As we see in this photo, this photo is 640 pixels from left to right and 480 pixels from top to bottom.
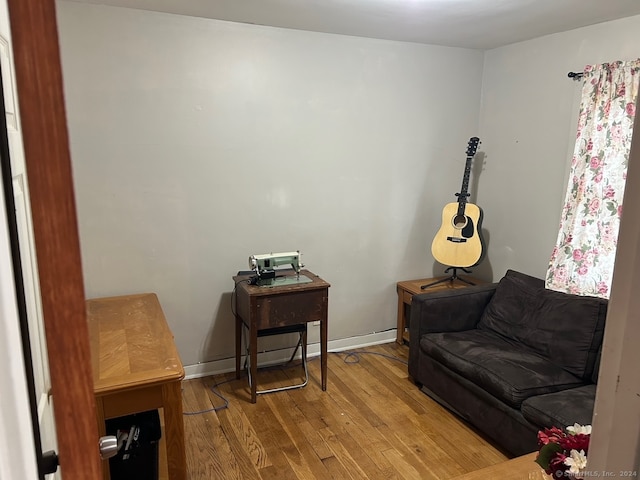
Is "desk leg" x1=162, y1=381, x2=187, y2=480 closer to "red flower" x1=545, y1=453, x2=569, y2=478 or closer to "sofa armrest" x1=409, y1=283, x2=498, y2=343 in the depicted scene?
"red flower" x1=545, y1=453, x2=569, y2=478

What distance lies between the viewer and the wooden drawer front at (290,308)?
2768 mm

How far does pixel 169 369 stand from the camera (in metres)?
1.88

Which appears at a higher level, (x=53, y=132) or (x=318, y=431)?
(x=53, y=132)

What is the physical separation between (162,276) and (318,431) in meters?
1.37

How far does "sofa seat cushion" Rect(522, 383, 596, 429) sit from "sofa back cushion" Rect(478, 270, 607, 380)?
26 centimetres

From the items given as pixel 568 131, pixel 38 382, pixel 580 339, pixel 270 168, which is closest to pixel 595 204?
pixel 568 131

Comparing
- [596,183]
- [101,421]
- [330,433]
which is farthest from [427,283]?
[101,421]

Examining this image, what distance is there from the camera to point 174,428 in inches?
75.3

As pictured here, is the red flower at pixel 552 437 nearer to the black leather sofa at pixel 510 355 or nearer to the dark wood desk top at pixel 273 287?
the black leather sofa at pixel 510 355

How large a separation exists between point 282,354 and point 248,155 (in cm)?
146

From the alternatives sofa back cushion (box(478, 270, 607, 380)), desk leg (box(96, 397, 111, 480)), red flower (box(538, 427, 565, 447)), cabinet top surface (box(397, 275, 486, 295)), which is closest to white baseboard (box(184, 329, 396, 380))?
cabinet top surface (box(397, 275, 486, 295))

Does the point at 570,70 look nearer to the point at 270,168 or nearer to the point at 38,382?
the point at 270,168

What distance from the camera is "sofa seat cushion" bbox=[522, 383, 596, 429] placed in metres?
2.06

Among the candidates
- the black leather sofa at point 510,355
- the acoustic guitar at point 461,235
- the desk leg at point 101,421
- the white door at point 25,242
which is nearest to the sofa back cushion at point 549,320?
the black leather sofa at point 510,355
